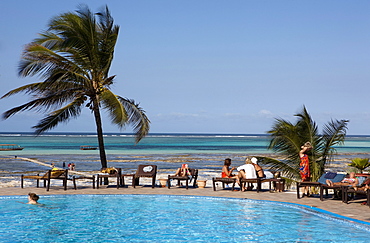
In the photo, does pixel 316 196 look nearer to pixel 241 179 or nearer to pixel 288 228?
pixel 241 179

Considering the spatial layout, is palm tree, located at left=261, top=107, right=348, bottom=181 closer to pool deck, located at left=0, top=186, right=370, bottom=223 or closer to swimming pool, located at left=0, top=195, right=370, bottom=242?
pool deck, located at left=0, top=186, right=370, bottom=223

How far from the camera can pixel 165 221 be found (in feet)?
34.1

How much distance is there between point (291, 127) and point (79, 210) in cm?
673

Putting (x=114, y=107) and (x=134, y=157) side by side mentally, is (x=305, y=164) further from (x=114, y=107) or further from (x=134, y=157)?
(x=134, y=157)

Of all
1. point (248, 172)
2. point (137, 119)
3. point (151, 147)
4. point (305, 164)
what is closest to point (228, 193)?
point (248, 172)

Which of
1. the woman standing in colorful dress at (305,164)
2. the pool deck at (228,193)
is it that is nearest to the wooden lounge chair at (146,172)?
the pool deck at (228,193)

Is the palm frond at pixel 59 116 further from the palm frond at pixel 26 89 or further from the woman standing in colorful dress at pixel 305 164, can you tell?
the woman standing in colorful dress at pixel 305 164

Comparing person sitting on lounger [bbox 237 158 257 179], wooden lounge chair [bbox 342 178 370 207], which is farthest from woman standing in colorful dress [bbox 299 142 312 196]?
person sitting on lounger [bbox 237 158 257 179]

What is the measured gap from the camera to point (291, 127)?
14062 mm

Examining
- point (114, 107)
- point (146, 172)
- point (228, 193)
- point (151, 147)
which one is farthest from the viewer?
point (151, 147)

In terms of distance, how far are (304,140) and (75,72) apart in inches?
316

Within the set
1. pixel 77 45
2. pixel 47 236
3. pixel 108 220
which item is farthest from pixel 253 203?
pixel 77 45

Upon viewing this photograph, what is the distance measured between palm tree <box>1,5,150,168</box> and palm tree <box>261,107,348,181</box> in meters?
5.19

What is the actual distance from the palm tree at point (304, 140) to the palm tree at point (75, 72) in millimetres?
5191
